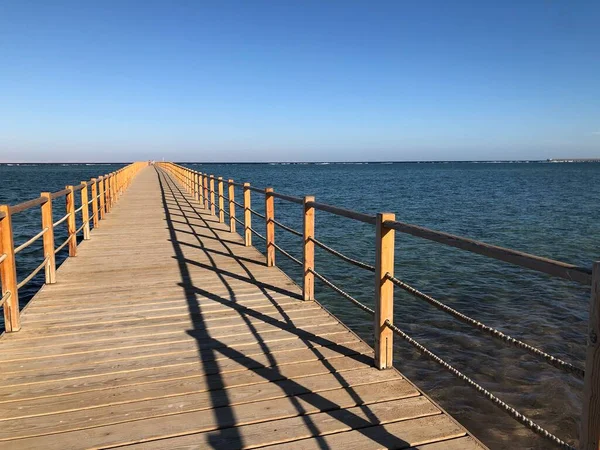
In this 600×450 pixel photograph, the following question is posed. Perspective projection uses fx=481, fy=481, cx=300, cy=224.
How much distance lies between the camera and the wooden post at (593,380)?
1.84 metres

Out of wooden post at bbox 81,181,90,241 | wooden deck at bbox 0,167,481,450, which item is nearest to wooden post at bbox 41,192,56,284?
wooden deck at bbox 0,167,481,450

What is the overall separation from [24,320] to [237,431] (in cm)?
304

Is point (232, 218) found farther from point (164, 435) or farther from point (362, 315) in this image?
point (164, 435)

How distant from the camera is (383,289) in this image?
3.64 m

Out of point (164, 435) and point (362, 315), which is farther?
point (362, 315)

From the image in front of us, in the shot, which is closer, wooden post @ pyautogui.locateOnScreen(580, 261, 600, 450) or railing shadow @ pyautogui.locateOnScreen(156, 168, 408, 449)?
wooden post @ pyautogui.locateOnScreen(580, 261, 600, 450)

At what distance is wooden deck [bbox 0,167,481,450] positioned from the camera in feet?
9.02

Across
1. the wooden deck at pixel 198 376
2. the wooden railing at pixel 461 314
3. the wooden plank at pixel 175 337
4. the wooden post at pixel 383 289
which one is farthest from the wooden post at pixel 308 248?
the wooden post at pixel 383 289

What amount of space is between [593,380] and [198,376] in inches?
99.4

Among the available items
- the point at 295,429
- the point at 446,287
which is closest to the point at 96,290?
the point at 295,429

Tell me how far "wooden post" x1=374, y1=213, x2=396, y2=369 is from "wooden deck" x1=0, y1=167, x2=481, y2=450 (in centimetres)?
14

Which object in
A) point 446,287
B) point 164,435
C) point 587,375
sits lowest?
point 446,287

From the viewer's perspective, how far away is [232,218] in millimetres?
10516

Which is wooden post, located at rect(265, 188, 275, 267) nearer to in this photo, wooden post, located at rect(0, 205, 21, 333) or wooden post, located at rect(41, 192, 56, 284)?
wooden post, located at rect(41, 192, 56, 284)
